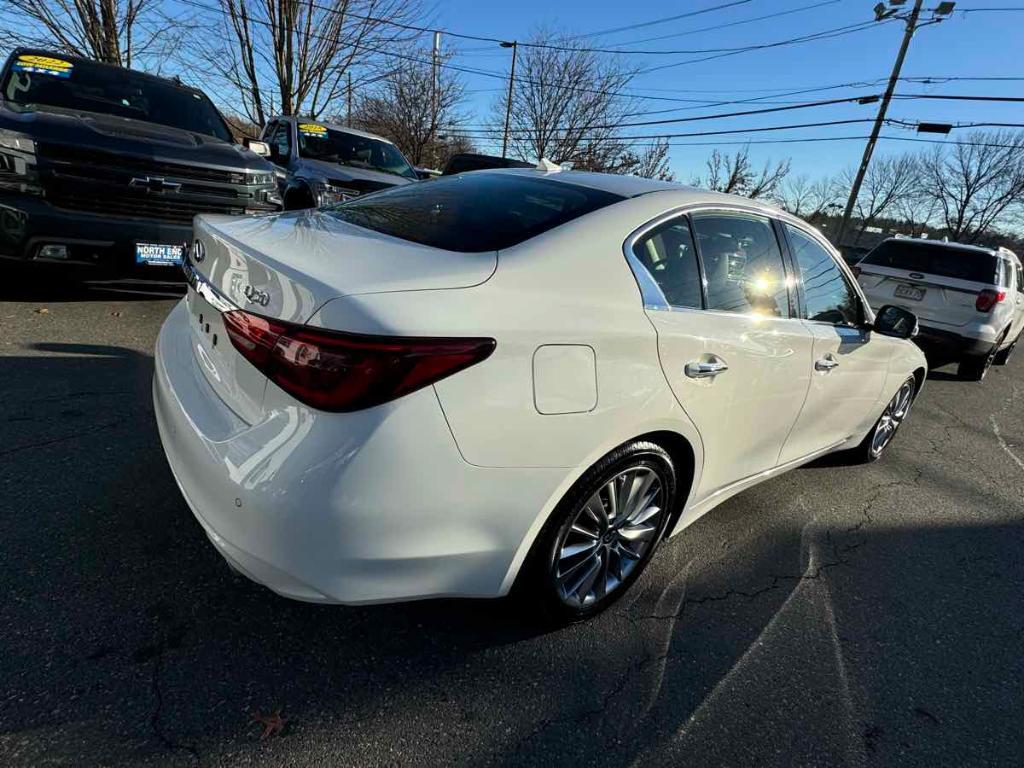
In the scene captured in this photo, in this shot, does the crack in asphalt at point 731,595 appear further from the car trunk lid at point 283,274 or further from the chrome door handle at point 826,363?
the car trunk lid at point 283,274

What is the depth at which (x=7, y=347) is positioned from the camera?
12.5 ft

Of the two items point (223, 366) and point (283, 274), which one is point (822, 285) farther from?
point (223, 366)

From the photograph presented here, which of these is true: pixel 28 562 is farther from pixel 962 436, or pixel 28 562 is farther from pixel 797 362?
pixel 962 436

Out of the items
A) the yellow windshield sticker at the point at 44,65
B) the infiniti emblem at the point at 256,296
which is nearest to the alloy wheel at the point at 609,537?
the infiniti emblem at the point at 256,296

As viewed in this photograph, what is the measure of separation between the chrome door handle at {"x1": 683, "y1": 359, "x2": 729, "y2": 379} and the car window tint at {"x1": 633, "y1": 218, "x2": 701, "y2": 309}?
0.70 feet

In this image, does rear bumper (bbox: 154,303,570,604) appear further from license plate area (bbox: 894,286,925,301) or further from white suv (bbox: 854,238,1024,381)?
license plate area (bbox: 894,286,925,301)

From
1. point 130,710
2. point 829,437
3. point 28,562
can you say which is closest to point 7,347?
point 28,562

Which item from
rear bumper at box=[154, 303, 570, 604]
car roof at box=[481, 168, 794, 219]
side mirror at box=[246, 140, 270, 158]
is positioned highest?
side mirror at box=[246, 140, 270, 158]

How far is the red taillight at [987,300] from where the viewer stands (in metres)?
6.78

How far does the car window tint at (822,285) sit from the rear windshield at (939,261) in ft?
16.8

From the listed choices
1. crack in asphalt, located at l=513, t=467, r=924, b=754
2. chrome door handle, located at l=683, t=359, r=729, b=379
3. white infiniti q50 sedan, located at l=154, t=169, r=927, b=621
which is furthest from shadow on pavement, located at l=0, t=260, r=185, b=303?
crack in asphalt, located at l=513, t=467, r=924, b=754

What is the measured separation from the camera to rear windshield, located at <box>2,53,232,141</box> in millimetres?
5207

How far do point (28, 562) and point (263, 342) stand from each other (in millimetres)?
1382

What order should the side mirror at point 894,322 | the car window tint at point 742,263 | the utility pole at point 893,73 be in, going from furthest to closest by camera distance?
1. the utility pole at point 893,73
2. the side mirror at point 894,322
3. the car window tint at point 742,263
